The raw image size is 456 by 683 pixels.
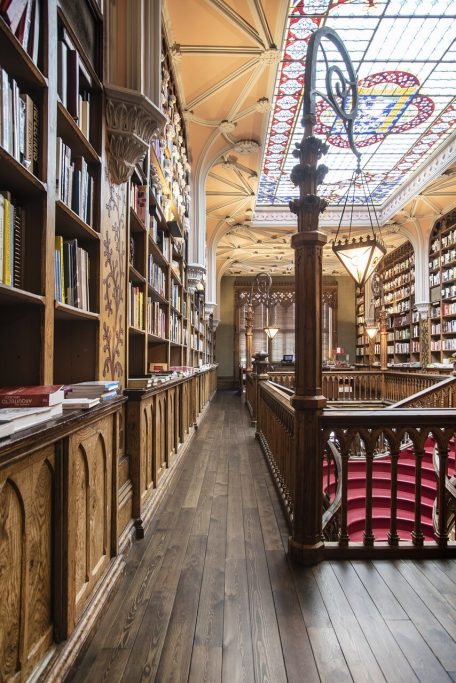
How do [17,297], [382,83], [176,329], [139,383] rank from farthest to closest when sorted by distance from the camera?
[382,83] < [176,329] < [139,383] < [17,297]

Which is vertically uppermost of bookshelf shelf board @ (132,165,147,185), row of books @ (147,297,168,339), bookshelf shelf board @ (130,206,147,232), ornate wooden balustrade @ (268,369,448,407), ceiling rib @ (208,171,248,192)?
ceiling rib @ (208,171,248,192)

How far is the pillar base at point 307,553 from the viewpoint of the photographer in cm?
222

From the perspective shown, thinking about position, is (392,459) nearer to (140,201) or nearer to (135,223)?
(135,223)

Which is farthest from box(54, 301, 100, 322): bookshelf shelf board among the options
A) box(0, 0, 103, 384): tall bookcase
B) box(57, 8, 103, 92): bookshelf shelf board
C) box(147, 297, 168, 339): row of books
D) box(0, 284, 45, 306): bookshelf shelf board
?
box(147, 297, 168, 339): row of books

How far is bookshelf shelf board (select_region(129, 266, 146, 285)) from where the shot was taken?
2.79m

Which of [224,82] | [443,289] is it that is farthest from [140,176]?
[443,289]

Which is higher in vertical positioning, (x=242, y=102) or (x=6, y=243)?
(x=242, y=102)

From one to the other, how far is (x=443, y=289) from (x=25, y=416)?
10683 millimetres

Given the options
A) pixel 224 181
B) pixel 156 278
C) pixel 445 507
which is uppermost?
pixel 224 181

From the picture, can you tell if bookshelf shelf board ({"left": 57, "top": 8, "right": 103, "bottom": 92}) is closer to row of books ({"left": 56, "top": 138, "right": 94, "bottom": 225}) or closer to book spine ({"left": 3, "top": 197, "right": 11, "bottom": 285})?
row of books ({"left": 56, "top": 138, "right": 94, "bottom": 225})

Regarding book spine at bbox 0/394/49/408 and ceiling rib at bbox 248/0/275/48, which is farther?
ceiling rib at bbox 248/0/275/48

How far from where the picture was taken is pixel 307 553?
2227 mm

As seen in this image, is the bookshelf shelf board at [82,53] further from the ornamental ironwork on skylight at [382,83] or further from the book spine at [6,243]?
the ornamental ironwork on skylight at [382,83]

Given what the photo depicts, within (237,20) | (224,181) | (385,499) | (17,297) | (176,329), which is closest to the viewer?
(17,297)
